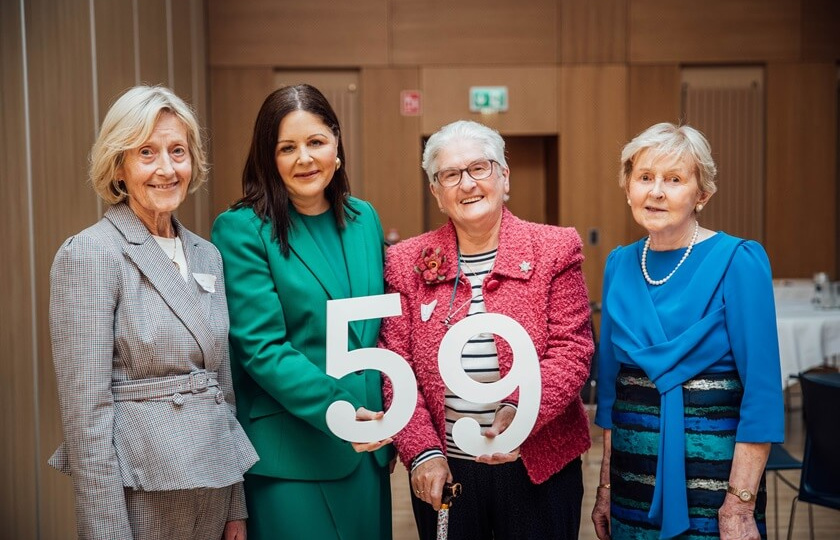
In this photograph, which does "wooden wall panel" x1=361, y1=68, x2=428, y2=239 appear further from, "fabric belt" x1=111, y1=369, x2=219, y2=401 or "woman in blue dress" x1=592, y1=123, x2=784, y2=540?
"fabric belt" x1=111, y1=369, x2=219, y2=401

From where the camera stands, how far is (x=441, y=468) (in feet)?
6.35

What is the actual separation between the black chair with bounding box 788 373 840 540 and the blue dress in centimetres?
123

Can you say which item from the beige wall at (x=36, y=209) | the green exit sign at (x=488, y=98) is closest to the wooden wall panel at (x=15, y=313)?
the beige wall at (x=36, y=209)

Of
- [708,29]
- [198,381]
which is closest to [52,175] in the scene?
[198,381]

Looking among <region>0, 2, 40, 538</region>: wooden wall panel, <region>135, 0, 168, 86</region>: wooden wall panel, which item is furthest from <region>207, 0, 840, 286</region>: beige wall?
<region>0, 2, 40, 538</region>: wooden wall panel

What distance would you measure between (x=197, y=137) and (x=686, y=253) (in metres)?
1.25

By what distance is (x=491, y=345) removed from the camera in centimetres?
200

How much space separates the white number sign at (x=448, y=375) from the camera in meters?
1.79

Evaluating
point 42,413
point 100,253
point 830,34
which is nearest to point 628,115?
point 830,34

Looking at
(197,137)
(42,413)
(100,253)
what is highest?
(197,137)

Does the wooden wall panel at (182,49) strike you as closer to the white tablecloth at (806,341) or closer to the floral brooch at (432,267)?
the floral brooch at (432,267)

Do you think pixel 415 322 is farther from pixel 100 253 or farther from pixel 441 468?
pixel 100 253

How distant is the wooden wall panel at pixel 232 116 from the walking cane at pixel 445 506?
5952mm

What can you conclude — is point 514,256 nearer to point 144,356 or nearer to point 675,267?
point 675,267
